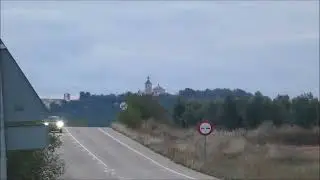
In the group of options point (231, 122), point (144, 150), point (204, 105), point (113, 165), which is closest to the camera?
point (113, 165)

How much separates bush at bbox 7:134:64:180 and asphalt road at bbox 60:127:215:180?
1279cm

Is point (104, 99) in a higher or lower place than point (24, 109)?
higher

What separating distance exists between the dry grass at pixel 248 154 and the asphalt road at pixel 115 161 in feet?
3.06

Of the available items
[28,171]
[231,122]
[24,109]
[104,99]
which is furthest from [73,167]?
[104,99]

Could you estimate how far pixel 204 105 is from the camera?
96188mm

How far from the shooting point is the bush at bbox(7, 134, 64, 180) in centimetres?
1373

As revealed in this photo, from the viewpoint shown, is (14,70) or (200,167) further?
(200,167)

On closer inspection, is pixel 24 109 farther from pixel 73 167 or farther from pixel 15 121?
pixel 73 167

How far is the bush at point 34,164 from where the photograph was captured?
13.7 meters

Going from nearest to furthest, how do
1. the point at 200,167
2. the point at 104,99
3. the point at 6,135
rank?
the point at 6,135 < the point at 200,167 < the point at 104,99

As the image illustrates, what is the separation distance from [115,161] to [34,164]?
26.1m

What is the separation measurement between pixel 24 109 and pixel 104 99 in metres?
103

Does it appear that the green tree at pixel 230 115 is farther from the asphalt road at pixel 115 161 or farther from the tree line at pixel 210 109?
the asphalt road at pixel 115 161

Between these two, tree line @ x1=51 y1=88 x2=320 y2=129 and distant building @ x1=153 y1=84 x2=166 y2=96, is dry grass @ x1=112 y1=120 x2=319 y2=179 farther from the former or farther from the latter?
distant building @ x1=153 y1=84 x2=166 y2=96
